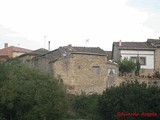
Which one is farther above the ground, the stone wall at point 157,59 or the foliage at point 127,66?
the stone wall at point 157,59

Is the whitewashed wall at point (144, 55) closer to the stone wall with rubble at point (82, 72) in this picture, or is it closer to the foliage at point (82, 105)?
the stone wall with rubble at point (82, 72)

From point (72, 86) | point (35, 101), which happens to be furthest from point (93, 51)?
point (35, 101)

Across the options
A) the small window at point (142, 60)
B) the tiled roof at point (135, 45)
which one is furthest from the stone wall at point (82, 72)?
the tiled roof at point (135, 45)

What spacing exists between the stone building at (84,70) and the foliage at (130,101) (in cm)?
1397

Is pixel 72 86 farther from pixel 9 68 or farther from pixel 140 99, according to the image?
pixel 140 99

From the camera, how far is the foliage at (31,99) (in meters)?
33.3

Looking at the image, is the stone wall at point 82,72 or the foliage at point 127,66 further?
the foliage at point 127,66

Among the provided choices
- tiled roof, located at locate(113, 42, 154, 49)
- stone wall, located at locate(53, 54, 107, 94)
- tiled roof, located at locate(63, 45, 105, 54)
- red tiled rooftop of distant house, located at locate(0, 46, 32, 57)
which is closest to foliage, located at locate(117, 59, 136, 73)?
stone wall, located at locate(53, 54, 107, 94)

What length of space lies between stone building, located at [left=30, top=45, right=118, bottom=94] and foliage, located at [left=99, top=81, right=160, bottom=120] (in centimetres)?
1397

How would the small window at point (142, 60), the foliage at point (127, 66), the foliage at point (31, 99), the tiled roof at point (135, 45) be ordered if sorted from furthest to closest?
the tiled roof at point (135, 45)
the small window at point (142, 60)
the foliage at point (127, 66)
the foliage at point (31, 99)

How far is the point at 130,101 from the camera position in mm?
31047

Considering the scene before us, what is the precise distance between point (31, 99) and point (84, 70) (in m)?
14.2

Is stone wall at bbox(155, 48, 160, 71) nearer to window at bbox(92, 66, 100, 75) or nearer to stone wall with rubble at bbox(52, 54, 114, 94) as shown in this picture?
stone wall with rubble at bbox(52, 54, 114, 94)

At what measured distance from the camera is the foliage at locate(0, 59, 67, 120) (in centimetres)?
3331
